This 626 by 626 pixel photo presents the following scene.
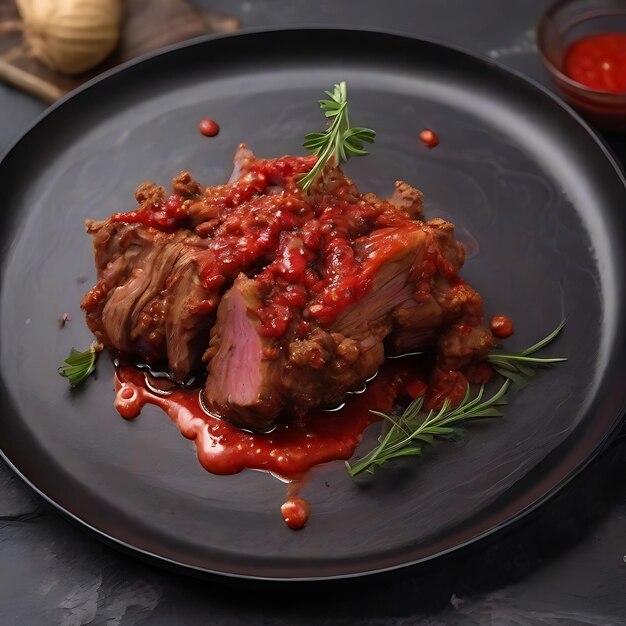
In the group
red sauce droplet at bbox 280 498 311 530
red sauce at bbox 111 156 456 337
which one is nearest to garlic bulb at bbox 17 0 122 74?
red sauce at bbox 111 156 456 337

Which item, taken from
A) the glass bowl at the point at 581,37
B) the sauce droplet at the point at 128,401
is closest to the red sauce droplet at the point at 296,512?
the sauce droplet at the point at 128,401

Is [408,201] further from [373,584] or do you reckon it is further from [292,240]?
[373,584]

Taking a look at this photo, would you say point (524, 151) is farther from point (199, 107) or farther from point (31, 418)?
point (31, 418)

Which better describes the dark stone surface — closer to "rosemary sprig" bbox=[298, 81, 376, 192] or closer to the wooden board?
"rosemary sprig" bbox=[298, 81, 376, 192]

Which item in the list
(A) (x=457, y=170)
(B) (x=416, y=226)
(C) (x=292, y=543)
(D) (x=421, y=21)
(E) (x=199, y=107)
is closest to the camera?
(C) (x=292, y=543)

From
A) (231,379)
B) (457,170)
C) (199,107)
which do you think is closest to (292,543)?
(231,379)

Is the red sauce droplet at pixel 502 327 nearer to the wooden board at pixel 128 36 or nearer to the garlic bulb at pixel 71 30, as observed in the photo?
the wooden board at pixel 128 36
